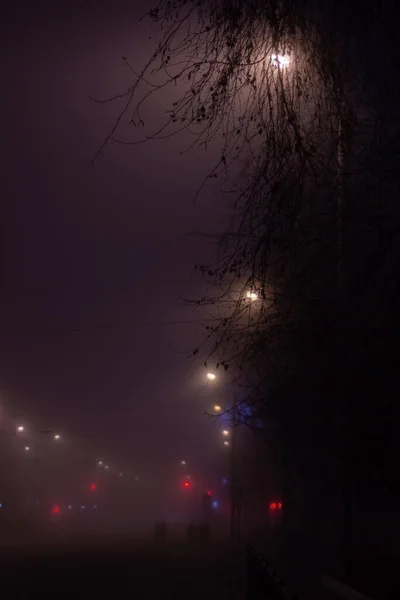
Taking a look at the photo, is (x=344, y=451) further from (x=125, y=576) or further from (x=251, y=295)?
Result: (x=125, y=576)

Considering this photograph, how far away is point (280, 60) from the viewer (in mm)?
7316

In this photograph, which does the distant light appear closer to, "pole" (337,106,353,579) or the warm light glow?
the warm light glow

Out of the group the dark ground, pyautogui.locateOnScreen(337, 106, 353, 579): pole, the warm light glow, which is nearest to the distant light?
the warm light glow

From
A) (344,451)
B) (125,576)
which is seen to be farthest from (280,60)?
(125,576)

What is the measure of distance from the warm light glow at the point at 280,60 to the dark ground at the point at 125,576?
13279 mm

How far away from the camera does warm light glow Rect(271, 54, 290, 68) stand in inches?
287

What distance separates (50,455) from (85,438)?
6399 mm

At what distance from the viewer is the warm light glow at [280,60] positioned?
24.0ft

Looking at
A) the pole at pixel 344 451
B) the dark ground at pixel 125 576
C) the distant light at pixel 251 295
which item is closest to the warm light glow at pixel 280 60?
the distant light at pixel 251 295

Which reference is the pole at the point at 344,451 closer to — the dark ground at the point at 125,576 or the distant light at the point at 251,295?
the dark ground at the point at 125,576

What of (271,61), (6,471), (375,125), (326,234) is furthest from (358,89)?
(6,471)

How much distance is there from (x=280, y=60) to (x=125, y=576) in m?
20.3

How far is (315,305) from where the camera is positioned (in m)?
13.7

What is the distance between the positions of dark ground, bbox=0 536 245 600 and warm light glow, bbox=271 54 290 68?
43.6ft
